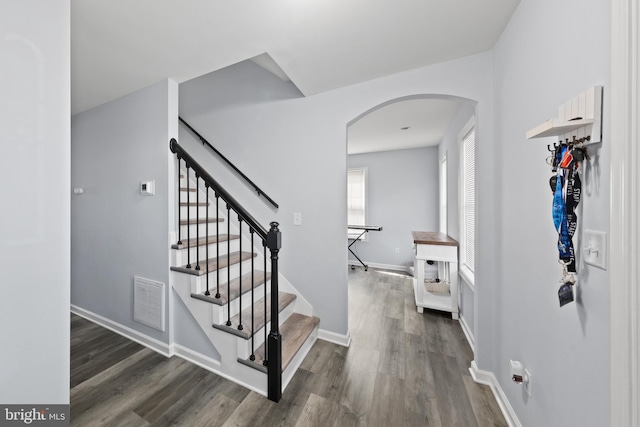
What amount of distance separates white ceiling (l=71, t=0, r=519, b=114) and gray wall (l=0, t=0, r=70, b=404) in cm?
52

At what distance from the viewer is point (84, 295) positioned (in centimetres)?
262

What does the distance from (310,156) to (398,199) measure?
10.8ft

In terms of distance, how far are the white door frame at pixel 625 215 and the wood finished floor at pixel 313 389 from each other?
43.6 inches

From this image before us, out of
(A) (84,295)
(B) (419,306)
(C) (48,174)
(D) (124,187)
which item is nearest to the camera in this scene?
(C) (48,174)

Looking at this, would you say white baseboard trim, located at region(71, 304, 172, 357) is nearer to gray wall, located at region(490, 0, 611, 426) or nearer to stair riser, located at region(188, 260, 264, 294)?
stair riser, located at region(188, 260, 264, 294)

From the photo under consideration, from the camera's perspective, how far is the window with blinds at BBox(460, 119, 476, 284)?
2.47 meters

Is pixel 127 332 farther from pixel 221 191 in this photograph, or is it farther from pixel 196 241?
pixel 221 191

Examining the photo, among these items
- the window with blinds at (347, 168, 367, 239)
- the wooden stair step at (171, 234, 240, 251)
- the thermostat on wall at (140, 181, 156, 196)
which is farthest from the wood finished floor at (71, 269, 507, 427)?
the window with blinds at (347, 168, 367, 239)

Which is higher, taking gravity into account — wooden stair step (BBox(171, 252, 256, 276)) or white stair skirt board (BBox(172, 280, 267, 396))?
wooden stair step (BBox(171, 252, 256, 276))

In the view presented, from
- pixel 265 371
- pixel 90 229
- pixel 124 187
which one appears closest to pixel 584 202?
pixel 265 371

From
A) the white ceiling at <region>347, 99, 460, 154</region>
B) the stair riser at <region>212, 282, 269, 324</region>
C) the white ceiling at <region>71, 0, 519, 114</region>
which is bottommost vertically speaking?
the stair riser at <region>212, 282, 269, 324</region>

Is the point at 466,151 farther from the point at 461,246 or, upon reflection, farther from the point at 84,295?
the point at 84,295

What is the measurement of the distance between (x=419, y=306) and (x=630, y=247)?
250 centimetres

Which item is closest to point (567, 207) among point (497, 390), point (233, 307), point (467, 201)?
point (497, 390)
